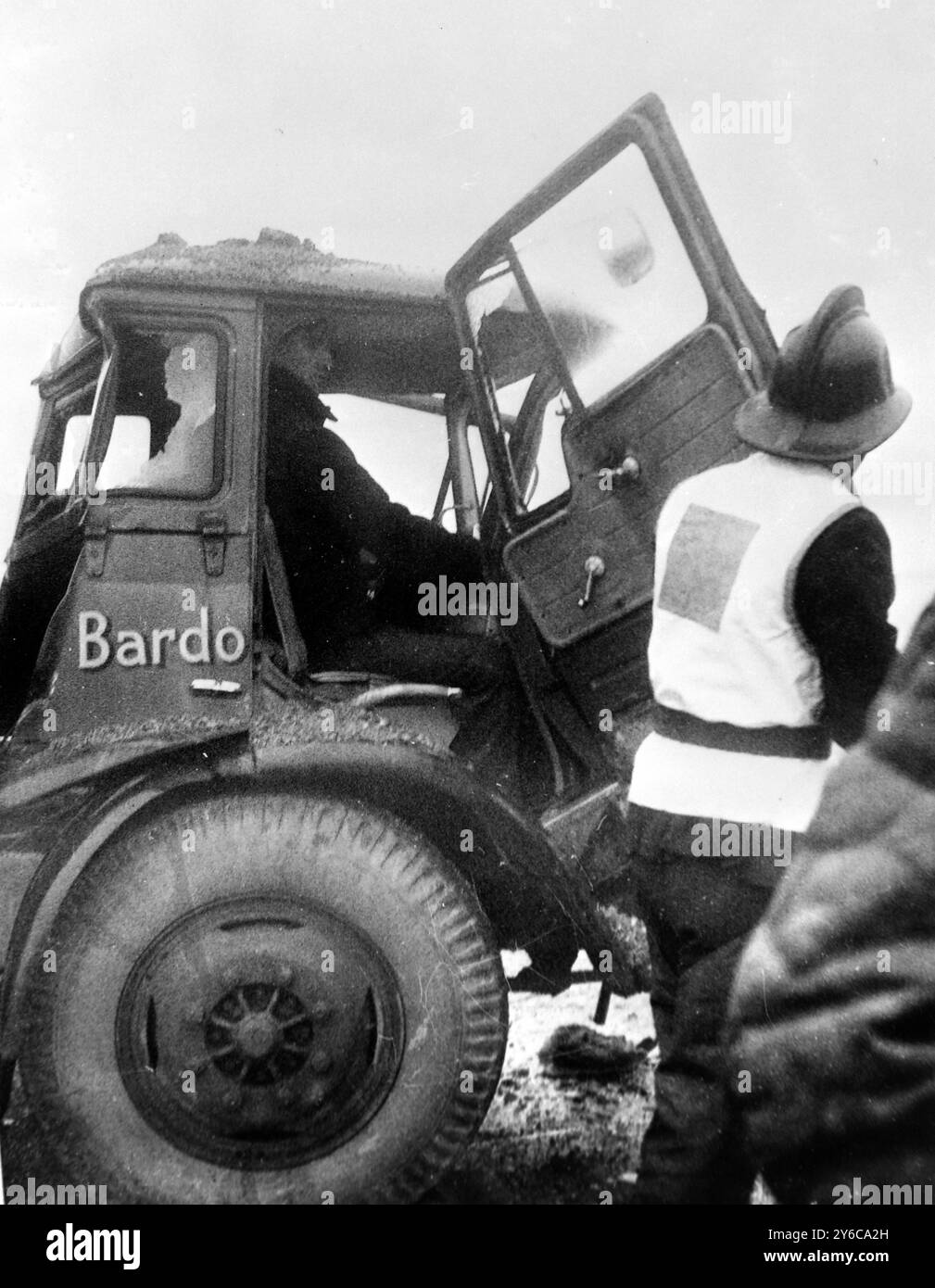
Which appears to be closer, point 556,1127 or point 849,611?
point 849,611

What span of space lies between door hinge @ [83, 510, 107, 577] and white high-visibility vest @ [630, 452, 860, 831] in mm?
1386

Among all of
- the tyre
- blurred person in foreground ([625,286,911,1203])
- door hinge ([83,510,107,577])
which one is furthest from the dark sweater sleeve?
door hinge ([83,510,107,577])

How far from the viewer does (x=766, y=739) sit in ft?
6.16

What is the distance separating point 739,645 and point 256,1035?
137cm

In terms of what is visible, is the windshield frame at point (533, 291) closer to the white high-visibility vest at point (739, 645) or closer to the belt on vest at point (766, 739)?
the white high-visibility vest at point (739, 645)

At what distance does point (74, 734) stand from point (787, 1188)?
6.46 feet

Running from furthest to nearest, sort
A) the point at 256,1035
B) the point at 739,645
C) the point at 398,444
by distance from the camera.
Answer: the point at 398,444, the point at 256,1035, the point at 739,645

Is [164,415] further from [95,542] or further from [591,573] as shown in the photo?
[591,573]

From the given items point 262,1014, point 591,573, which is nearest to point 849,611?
point 591,573

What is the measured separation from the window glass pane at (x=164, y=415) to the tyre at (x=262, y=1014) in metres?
0.85

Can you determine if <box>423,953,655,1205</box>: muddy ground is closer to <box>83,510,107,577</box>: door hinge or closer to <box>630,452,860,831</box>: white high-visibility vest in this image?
<box>630,452,860,831</box>: white high-visibility vest

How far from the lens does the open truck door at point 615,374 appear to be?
247 cm

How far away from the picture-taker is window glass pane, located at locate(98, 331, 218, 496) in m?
2.59

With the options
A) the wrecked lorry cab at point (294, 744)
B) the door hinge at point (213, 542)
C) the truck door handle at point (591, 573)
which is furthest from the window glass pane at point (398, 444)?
the truck door handle at point (591, 573)
